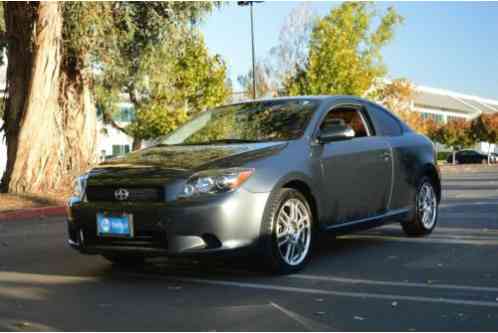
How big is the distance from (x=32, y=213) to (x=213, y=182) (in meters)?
7.43

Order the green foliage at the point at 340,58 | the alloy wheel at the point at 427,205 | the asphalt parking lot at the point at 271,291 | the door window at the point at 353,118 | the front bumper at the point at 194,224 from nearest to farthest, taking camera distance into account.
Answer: the asphalt parking lot at the point at 271,291 → the front bumper at the point at 194,224 → the door window at the point at 353,118 → the alloy wheel at the point at 427,205 → the green foliage at the point at 340,58

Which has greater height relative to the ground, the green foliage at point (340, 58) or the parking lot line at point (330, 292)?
the green foliage at point (340, 58)

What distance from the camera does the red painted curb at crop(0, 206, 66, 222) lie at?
38.0 ft

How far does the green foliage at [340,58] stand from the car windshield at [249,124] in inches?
1277

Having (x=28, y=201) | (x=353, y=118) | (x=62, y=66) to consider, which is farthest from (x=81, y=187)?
(x=62, y=66)

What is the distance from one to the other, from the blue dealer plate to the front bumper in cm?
4

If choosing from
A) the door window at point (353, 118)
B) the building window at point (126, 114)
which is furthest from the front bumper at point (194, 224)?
the building window at point (126, 114)

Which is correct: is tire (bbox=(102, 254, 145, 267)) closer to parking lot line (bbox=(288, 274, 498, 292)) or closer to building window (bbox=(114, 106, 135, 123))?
parking lot line (bbox=(288, 274, 498, 292))

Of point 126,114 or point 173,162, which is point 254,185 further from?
point 126,114

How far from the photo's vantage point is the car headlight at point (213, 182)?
17.2ft

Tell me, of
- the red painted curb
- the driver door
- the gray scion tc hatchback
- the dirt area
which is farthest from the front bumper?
the dirt area

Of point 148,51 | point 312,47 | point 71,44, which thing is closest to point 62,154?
point 71,44

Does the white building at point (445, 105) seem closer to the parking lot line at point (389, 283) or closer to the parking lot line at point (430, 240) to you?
the parking lot line at point (430, 240)

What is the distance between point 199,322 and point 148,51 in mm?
14310
